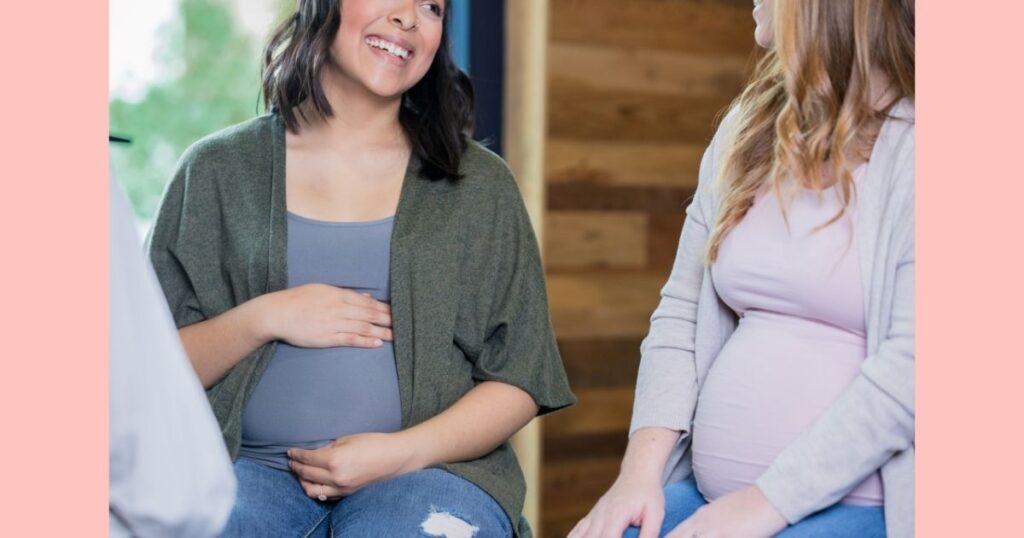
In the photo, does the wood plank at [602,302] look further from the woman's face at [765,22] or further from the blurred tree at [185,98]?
the woman's face at [765,22]

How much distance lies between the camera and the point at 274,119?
1.48 meters

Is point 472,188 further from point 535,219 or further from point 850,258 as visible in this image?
point 535,219

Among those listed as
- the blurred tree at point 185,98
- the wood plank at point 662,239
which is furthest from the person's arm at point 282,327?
the wood plank at point 662,239

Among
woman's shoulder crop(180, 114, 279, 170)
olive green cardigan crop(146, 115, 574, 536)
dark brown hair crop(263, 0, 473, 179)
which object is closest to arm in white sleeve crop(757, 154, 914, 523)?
olive green cardigan crop(146, 115, 574, 536)

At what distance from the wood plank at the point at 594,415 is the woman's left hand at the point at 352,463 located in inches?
52.2

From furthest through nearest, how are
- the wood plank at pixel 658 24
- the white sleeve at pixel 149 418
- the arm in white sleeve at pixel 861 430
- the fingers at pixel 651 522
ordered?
the wood plank at pixel 658 24
the fingers at pixel 651 522
the arm in white sleeve at pixel 861 430
the white sleeve at pixel 149 418

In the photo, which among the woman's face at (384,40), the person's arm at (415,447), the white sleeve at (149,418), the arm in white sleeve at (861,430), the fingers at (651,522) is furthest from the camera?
the woman's face at (384,40)

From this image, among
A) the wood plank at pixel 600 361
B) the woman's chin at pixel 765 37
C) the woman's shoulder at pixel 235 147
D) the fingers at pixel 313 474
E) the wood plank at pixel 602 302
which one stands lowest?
the wood plank at pixel 600 361

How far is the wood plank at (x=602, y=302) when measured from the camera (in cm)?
261

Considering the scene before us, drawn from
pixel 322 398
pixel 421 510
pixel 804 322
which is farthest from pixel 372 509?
pixel 804 322

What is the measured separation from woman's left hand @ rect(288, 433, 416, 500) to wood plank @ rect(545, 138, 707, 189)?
1.36 meters

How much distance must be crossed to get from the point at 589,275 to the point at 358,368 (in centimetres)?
135

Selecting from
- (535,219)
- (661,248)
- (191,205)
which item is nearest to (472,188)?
(191,205)

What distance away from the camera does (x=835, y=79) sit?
1.14 metres
